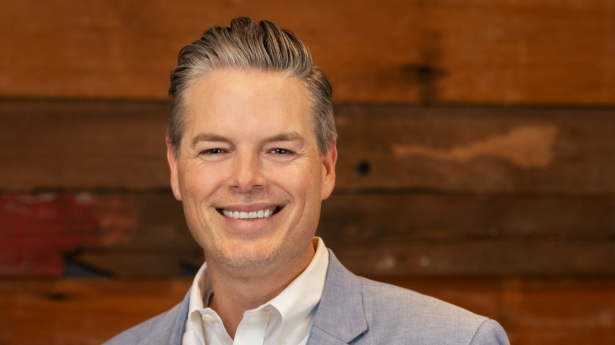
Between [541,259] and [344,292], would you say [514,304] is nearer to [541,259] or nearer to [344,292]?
[541,259]

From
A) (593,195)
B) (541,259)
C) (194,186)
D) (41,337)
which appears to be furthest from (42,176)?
(593,195)

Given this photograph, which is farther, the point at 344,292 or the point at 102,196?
the point at 102,196

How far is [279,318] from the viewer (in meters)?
1.40

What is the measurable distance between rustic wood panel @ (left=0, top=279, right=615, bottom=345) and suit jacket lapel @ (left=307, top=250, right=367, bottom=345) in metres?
0.86

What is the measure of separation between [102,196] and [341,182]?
922 millimetres

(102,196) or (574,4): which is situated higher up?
(574,4)

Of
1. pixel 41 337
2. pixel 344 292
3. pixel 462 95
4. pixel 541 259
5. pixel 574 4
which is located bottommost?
pixel 41 337

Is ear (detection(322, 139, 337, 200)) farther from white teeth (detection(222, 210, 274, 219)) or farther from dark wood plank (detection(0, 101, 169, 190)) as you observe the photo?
dark wood plank (detection(0, 101, 169, 190))

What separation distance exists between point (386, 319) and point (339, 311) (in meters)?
0.11

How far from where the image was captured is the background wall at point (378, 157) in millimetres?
2238

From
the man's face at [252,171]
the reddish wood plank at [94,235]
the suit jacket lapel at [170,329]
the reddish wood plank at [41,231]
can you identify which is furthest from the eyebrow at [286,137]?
the reddish wood plank at [41,231]

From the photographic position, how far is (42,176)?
7.34ft

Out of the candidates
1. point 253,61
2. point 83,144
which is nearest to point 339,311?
point 253,61

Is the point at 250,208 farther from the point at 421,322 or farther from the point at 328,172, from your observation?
the point at 421,322
